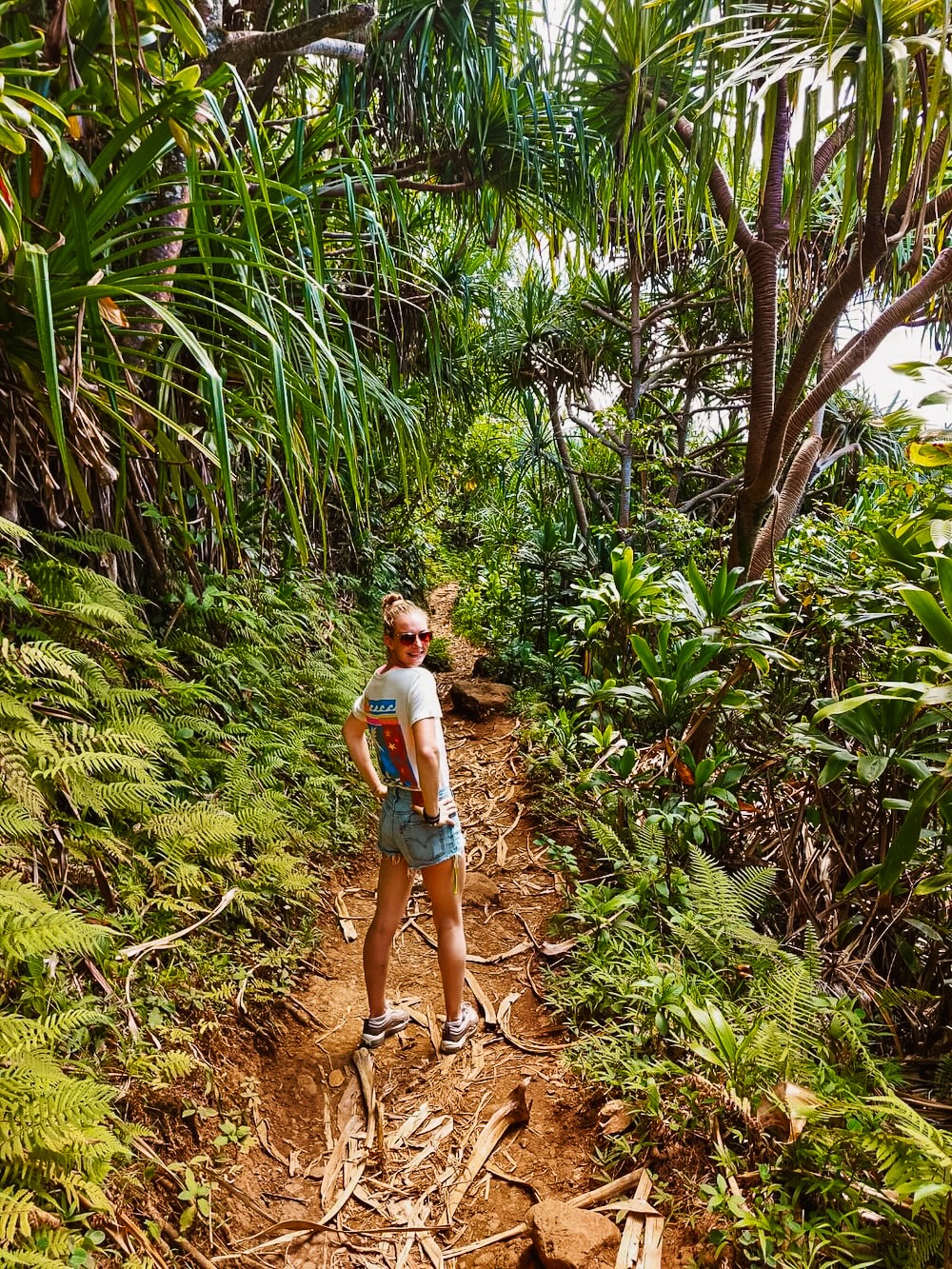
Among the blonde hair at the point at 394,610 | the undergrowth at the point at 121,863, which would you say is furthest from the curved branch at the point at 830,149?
the undergrowth at the point at 121,863

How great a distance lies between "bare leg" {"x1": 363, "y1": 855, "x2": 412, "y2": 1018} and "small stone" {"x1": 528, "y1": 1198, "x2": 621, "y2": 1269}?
2.32 ft

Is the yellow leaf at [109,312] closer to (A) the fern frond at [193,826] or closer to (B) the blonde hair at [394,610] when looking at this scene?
(B) the blonde hair at [394,610]

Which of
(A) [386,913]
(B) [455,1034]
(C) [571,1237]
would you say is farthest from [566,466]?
(C) [571,1237]

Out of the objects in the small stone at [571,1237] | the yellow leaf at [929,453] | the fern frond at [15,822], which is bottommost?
the small stone at [571,1237]

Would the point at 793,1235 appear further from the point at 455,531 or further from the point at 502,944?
the point at 455,531

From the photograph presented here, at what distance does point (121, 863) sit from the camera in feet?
5.99

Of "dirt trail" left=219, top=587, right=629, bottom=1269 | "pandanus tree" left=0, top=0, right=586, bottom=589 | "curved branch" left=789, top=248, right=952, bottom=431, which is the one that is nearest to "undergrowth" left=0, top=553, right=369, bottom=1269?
"dirt trail" left=219, top=587, right=629, bottom=1269

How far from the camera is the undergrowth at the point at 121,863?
1130mm

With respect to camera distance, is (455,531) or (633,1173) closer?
(633,1173)

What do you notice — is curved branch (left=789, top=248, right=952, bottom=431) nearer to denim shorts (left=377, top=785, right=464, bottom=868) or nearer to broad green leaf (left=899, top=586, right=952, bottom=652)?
broad green leaf (left=899, top=586, right=952, bottom=652)

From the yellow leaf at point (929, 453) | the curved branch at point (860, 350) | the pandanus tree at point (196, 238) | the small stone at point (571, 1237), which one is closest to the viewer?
the small stone at point (571, 1237)

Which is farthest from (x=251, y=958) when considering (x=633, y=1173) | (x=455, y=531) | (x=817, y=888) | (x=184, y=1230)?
(x=455, y=531)

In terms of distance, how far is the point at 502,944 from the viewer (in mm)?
2582

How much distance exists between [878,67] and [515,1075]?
9.40 ft
